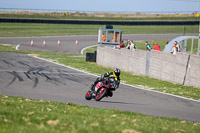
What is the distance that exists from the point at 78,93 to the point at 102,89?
293 centimetres

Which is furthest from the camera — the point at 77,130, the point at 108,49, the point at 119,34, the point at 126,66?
the point at 119,34

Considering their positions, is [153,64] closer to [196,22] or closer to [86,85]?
[86,85]

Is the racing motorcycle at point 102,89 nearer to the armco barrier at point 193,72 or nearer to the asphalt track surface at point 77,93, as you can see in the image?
the asphalt track surface at point 77,93

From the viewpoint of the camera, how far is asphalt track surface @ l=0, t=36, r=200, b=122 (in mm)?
14511

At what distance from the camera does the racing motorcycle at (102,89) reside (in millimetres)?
14407

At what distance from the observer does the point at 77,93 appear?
17.5 m

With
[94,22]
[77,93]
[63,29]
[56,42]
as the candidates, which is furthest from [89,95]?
[94,22]

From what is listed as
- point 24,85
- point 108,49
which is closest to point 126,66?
point 108,49

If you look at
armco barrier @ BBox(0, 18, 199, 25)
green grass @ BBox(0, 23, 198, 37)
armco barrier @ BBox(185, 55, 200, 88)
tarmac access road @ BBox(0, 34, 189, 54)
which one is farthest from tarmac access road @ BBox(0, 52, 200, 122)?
armco barrier @ BBox(0, 18, 199, 25)

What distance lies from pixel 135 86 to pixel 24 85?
238 inches

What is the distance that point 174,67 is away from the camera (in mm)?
22250

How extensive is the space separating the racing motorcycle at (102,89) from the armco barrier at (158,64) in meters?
7.46

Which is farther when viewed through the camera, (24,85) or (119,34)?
(119,34)

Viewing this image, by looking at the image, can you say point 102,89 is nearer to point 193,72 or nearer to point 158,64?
point 193,72
